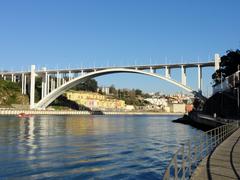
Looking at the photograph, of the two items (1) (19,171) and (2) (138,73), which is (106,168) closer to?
(1) (19,171)

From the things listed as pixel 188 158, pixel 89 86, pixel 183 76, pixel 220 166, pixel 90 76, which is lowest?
pixel 220 166

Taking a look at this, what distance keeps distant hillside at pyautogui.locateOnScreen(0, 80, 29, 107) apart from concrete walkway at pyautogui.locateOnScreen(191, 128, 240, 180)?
94.3m

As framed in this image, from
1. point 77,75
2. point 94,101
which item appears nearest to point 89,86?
point 94,101

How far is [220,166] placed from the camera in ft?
32.0

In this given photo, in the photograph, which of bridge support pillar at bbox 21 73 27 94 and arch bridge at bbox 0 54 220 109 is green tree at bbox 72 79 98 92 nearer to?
arch bridge at bbox 0 54 220 109

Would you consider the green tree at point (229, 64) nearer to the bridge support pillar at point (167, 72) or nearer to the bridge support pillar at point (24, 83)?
the bridge support pillar at point (167, 72)

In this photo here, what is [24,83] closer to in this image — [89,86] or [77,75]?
[77,75]

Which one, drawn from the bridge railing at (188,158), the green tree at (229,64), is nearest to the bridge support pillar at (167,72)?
the green tree at (229,64)

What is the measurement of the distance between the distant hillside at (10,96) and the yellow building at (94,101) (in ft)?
93.9

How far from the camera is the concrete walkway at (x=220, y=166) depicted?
8492 mm

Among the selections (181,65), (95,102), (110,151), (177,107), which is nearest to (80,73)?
(181,65)

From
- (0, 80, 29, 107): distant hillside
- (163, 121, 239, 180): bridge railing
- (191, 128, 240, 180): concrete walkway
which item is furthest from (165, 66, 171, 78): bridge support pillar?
(191, 128, 240, 180): concrete walkway

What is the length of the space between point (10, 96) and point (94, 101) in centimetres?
4693

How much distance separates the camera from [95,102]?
14675cm
